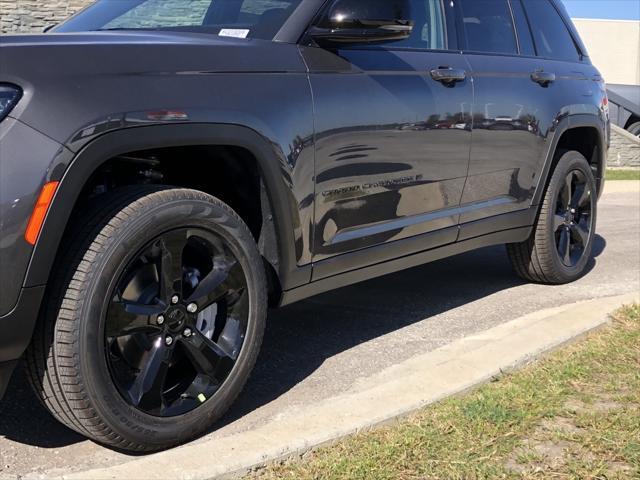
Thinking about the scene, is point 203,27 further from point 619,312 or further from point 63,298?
point 619,312

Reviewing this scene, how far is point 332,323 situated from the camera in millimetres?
4883

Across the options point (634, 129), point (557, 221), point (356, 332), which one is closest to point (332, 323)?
point (356, 332)

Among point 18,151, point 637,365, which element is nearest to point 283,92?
point 18,151

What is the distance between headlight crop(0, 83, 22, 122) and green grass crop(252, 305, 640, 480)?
1372 millimetres

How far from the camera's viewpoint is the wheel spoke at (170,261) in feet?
10.1

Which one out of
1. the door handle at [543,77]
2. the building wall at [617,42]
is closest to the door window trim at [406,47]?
the door handle at [543,77]

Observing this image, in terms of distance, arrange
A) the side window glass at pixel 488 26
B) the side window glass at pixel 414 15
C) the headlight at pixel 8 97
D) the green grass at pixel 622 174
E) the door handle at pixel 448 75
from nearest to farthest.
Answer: the headlight at pixel 8 97
the side window glass at pixel 414 15
the door handle at pixel 448 75
the side window glass at pixel 488 26
the green grass at pixel 622 174

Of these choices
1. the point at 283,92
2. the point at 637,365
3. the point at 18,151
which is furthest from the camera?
the point at 637,365

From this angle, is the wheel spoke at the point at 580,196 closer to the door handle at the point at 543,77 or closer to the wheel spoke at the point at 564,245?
the wheel spoke at the point at 564,245

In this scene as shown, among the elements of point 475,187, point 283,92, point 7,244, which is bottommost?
point 475,187

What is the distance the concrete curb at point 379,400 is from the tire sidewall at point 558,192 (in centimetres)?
73

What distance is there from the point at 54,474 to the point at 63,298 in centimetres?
62

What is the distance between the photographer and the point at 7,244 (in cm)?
260

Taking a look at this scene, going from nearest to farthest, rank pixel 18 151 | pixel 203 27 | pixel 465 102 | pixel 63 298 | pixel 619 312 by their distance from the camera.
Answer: pixel 18 151
pixel 63 298
pixel 203 27
pixel 465 102
pixel 619 312
